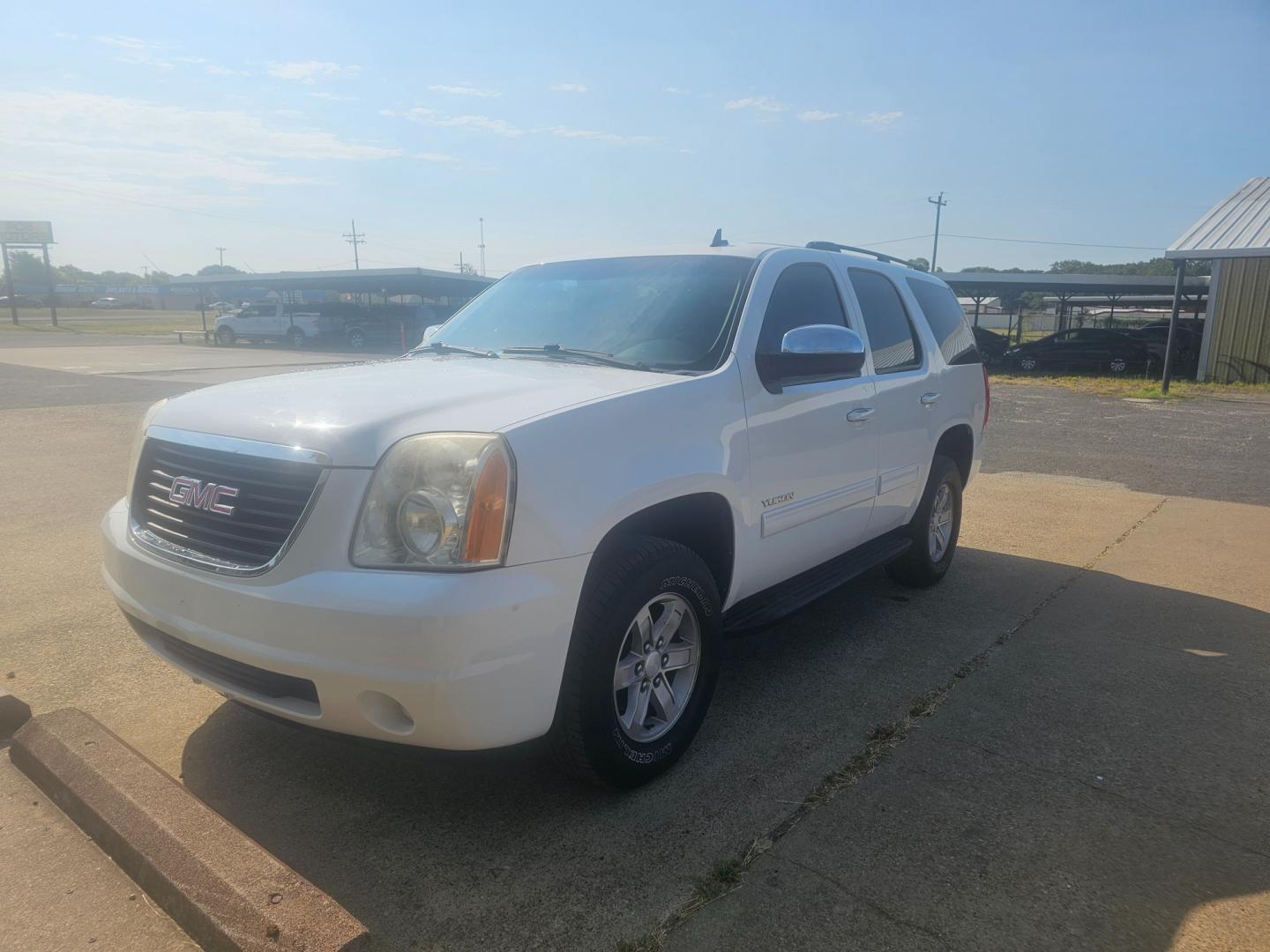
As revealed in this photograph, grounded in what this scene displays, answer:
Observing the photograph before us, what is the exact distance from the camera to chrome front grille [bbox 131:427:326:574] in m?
2.63

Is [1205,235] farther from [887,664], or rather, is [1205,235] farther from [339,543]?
[339,543]

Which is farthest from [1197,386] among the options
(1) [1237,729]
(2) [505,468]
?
(2) [505,468]

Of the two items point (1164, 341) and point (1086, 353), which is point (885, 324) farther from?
point (1086, 353)

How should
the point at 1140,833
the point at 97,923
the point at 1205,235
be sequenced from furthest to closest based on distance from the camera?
the point at 1205,235 → the point at 1140,833 → the point at 97,923

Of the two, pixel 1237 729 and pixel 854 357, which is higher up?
pixel 854 357

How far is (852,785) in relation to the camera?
316 cm

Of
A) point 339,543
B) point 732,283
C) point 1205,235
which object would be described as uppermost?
point 1205,235

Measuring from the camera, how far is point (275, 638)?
2574mm

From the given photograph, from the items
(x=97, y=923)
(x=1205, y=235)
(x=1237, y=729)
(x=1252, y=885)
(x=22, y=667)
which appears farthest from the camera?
(x=1205, y=235)

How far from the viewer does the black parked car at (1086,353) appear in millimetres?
24500

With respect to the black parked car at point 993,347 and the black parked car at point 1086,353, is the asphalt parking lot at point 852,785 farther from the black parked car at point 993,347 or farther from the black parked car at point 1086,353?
the black parked car at point 993,347

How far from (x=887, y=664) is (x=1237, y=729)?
138 centimetres

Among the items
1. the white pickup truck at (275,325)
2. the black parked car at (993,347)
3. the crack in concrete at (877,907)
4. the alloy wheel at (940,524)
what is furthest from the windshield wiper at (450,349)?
the white pickup truck at (275,325)

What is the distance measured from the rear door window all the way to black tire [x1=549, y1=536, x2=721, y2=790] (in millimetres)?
2008
